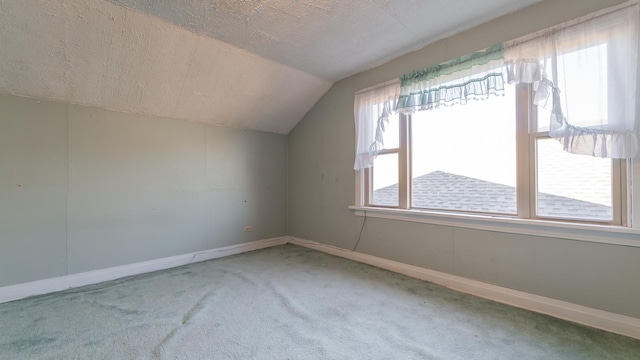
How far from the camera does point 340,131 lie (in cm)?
357

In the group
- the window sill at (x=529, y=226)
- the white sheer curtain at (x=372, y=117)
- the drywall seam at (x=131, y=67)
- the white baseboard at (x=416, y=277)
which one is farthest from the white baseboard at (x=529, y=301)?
the drywall seam at (x=131, y=67)

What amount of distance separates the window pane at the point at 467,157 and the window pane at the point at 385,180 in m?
0.23

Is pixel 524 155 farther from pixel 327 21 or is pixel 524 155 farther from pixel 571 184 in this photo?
pixel 327 21

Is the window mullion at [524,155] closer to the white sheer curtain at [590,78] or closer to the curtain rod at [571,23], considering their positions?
the white sheer curtain at [590,78]

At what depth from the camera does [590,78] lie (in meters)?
1.82

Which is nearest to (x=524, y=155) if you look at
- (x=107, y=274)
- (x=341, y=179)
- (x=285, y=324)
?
(x=341, y=179)

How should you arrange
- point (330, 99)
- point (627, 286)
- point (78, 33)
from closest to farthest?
point (627, 286) < point (78, 33) < point (330, 99)

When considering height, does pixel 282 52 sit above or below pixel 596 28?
above

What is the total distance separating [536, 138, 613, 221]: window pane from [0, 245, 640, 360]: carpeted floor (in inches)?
31.6

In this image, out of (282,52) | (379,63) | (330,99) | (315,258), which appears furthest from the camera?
(330,99)

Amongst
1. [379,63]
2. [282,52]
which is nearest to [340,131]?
[379,63]

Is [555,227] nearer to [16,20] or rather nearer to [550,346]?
[550,346]

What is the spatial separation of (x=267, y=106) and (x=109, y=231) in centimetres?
234

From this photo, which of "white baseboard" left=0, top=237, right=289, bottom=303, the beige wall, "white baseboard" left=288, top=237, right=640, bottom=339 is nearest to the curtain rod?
"white baseboard" left=288, top=237, right=640, bottom=339
